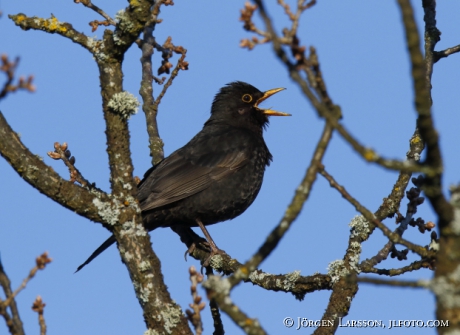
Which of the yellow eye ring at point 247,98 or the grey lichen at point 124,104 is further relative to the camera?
the yellow eye ring at point 247,98

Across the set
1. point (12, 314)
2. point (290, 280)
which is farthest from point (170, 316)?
point (290, 280)

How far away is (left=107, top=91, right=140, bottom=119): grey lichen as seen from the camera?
409cm

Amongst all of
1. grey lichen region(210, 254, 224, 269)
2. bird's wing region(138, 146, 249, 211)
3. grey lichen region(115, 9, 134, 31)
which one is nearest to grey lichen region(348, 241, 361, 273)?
grey lichen region(210, 254, 224, 269)

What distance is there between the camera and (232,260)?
6207mm

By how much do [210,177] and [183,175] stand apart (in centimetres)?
38

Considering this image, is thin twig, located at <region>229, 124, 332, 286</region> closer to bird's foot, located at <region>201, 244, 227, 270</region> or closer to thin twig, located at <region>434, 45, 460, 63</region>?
thin twig, located at <region>434, 45, 460, 63</region>

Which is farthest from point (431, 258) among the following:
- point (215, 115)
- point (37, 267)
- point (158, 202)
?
point (215, 115)

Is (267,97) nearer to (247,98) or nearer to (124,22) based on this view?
(247,98)

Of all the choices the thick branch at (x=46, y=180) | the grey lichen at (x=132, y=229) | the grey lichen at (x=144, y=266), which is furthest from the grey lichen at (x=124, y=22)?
the grey lichen at (x=144, y=266)

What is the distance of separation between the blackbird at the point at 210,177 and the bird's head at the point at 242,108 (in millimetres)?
13

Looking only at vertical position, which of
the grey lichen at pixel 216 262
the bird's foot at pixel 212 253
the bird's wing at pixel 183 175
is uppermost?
the bird's wing at pixel 183 175

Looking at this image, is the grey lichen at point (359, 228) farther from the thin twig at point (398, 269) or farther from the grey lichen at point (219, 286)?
the grey lichen at point (219, 286)

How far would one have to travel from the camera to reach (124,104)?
13.6 ft

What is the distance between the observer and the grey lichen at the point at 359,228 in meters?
5.48
